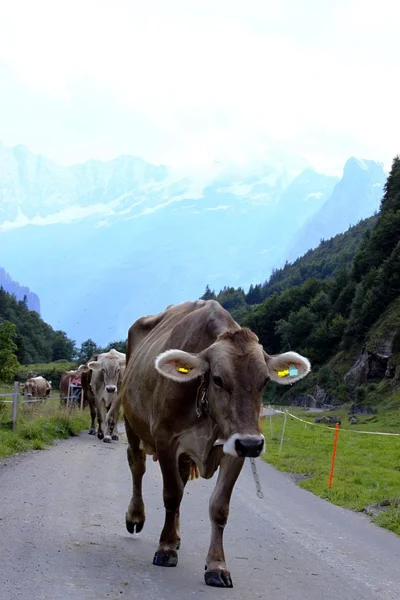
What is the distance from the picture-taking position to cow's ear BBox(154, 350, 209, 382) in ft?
20.9

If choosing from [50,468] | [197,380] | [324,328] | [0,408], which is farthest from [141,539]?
[324,328]

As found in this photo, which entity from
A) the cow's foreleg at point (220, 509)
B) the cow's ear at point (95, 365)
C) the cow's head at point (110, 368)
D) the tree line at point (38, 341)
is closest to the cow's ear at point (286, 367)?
the cow's foreleg at point (220, 509)

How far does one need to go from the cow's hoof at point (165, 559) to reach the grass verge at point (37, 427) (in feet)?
29.7

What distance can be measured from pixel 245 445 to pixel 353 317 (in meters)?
76.4

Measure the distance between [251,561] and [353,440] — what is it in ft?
72.8

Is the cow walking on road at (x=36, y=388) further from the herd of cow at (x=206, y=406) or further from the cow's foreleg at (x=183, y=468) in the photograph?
the herd of cow at (x=206, y=406)

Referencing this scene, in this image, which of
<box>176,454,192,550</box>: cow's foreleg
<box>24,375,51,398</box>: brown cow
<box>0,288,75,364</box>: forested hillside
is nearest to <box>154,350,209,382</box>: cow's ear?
<box>176,454,192,550</box>: cow's foreleg

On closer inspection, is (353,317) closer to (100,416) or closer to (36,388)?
(36,388)

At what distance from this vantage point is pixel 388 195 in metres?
97.2

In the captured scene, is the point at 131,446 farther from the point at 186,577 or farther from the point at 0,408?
the point at 0,408

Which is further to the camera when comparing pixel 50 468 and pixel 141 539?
pixel 50 468

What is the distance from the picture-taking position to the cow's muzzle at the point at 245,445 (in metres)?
5.78

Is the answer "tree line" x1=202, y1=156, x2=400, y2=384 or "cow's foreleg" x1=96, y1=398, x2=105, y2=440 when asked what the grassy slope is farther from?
"tree line" x1=202, y1=156, x2=400, y2=384

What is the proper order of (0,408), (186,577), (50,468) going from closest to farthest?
(186,577) → (50,468) → (0,408)
